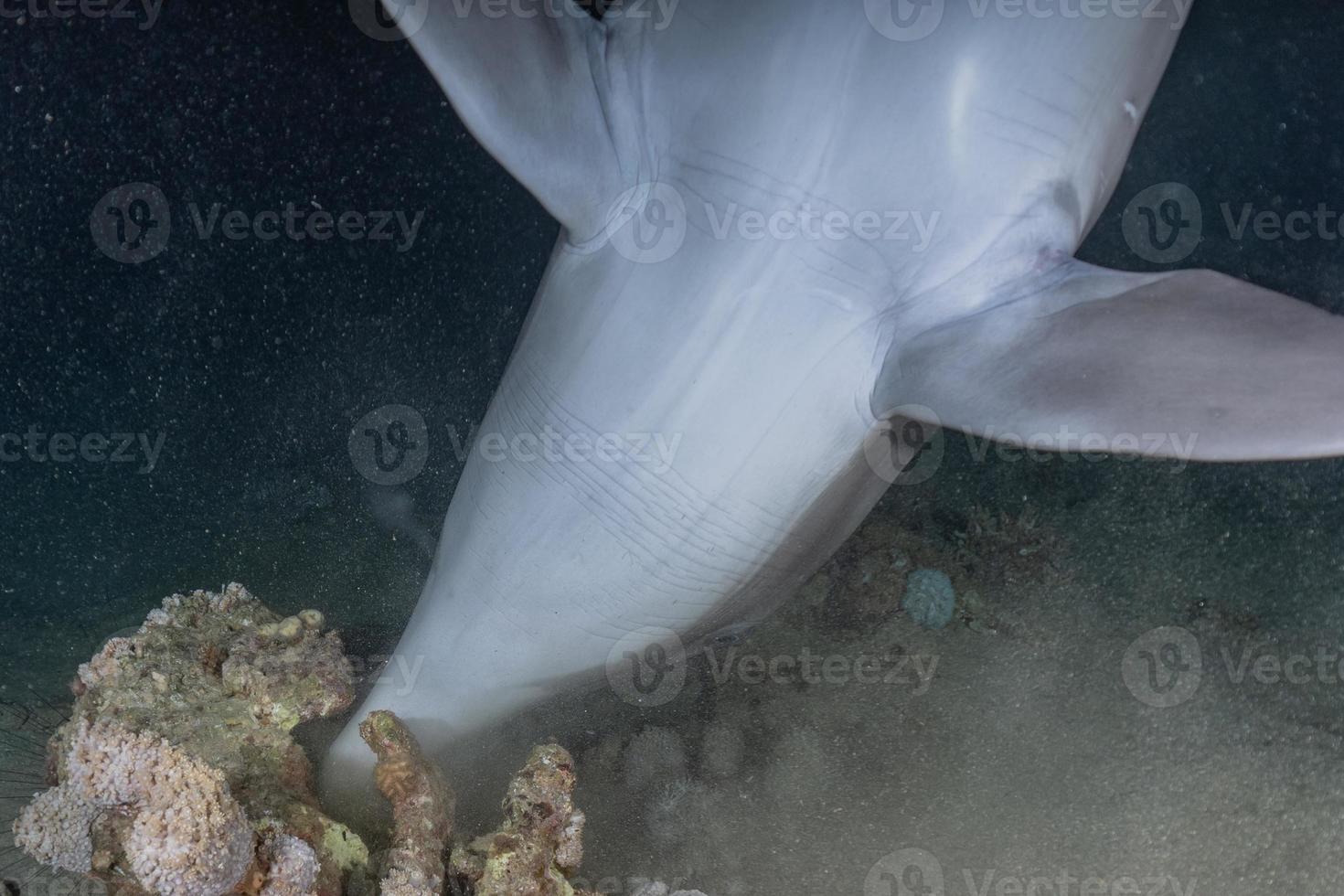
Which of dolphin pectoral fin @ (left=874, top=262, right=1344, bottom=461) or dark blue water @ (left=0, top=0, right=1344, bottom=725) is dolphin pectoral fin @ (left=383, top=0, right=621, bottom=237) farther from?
dark blue water @ (left=0, top=0, right=1344, bottom=725)

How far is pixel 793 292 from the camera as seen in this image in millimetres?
1840

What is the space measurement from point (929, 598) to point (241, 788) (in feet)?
8.13

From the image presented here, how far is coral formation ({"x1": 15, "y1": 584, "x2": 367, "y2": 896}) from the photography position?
169 cm

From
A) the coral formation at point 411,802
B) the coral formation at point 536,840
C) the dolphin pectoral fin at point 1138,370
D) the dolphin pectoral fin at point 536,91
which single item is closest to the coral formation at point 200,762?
the coral formation at point 411,802

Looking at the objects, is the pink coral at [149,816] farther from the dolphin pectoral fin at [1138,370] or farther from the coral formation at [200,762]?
the dolphin pectoral fin at [1138,370]

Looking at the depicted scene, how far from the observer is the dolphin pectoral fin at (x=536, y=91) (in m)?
1.82

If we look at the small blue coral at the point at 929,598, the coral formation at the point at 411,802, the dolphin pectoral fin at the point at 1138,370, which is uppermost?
the dolphin pectoral fin at the point at 1138,370

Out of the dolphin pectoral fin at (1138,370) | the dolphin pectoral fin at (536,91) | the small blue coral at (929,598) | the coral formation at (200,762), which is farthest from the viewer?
the small blue coral at (929,598)

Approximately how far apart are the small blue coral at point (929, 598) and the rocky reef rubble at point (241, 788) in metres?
1.41

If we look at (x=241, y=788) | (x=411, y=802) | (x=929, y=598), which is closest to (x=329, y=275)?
(x=241, y=788)

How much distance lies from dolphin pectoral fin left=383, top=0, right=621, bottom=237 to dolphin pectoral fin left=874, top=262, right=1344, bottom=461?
2.89ft

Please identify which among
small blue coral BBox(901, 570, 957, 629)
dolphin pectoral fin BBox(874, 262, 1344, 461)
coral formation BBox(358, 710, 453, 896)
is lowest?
coral formation BBox(358, 710, 453, 896)

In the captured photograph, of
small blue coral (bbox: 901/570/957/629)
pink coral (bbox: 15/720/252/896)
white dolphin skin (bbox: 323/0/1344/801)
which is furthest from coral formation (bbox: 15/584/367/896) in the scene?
small blue coral (bbox: 901/570/957/629)

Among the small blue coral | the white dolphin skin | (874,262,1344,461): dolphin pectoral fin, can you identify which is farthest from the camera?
the small blue coral
